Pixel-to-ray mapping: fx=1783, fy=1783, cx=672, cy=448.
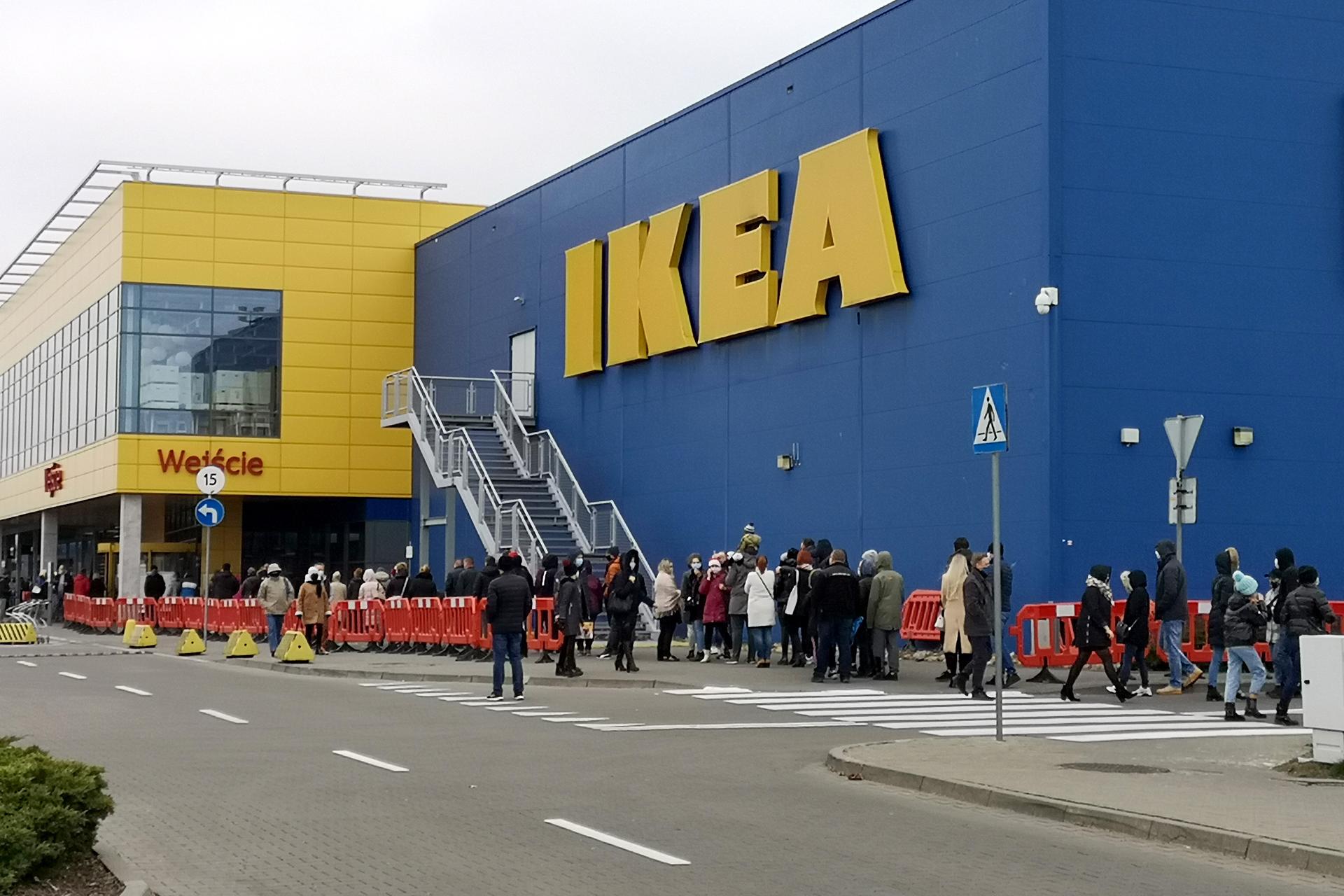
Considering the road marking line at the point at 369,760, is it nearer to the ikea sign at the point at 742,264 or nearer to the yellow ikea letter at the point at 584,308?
the ikea sign at the point at 742,264

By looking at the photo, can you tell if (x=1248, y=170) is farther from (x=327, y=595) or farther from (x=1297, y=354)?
(x=327, y=595)

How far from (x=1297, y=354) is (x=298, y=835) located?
71.6ft

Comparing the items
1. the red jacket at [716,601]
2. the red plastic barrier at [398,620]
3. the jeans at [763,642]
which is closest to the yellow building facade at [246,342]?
the red plastic barrier at [398,620]

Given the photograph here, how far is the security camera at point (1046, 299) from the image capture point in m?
26.4

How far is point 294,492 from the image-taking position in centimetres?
5266

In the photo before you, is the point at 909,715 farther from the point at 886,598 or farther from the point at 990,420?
the point at 886,598

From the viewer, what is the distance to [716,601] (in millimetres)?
28594

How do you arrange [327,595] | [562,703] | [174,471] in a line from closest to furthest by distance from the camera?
1. [562,703]
2. [327,595]
3. [174,471]

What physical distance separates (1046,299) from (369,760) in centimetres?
1503

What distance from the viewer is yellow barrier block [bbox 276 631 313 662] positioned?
29.4m

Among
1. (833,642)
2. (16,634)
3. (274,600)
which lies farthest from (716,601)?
(16,634)

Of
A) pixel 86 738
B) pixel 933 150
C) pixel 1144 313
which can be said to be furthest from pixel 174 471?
pixel 86 738

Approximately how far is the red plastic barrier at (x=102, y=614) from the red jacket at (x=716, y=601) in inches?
972

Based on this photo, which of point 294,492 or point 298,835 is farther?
point 294,492
